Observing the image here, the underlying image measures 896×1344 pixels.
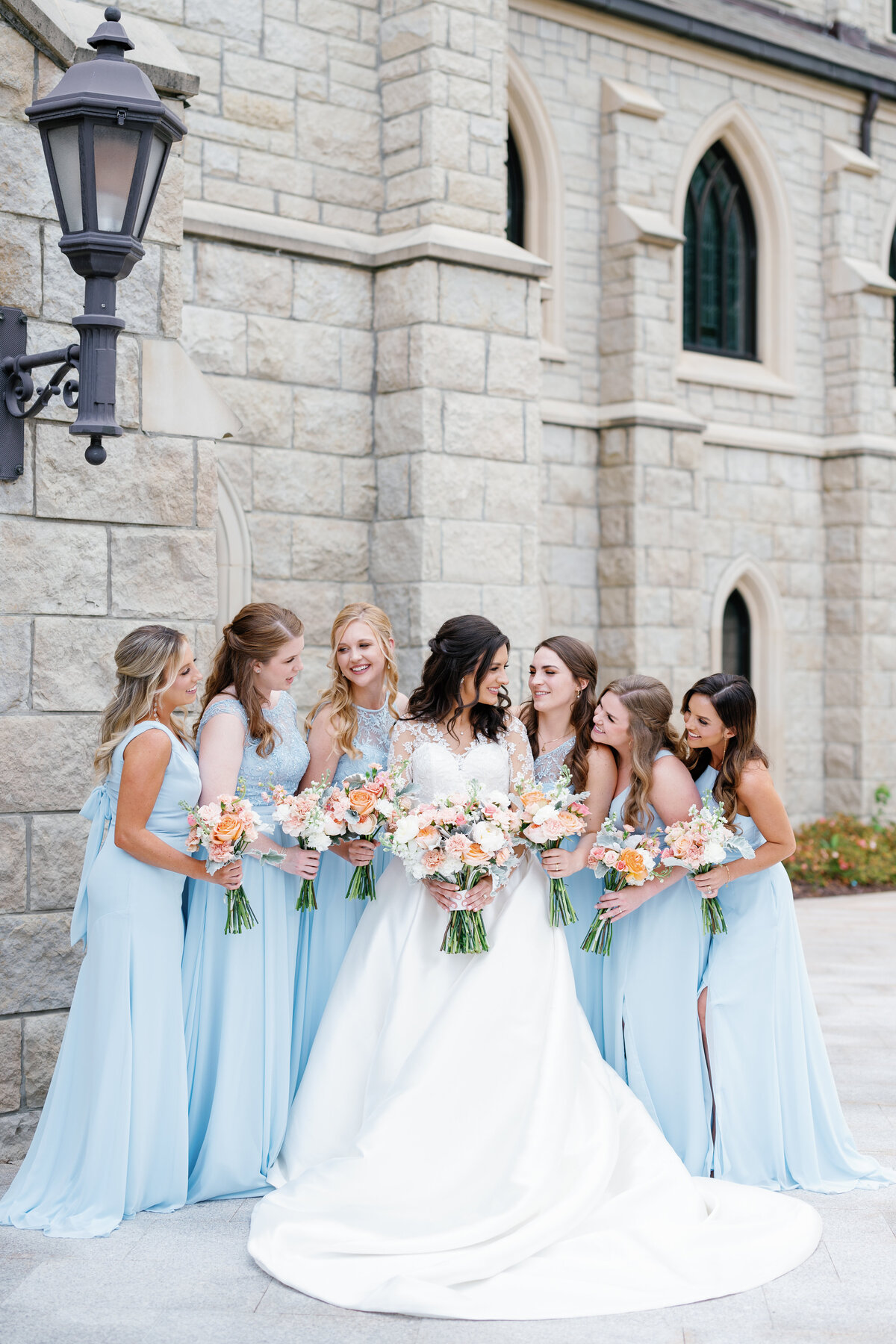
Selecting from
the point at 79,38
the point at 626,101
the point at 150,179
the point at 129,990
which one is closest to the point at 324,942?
the point at 129,990

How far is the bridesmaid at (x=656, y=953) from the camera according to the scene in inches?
190

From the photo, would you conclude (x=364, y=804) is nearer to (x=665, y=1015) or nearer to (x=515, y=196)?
(x=665, y=1015)

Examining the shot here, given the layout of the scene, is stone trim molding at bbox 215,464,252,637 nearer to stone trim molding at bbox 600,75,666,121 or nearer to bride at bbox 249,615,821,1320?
bride at bbox 249,615,821,1320

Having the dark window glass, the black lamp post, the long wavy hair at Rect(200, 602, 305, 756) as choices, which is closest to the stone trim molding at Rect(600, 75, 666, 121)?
the dark window glass

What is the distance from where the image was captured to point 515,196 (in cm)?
1263

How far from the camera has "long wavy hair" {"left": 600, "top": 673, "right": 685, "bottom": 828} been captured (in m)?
4.82

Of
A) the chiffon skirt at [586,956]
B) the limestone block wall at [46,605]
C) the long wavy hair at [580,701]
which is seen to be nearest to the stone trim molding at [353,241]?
the limestone block wall at [46,605]

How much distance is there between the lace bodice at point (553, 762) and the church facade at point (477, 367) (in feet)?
4.40

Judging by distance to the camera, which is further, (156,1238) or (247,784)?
(247,784)

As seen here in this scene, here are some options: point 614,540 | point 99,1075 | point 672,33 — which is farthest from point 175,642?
point 672,33

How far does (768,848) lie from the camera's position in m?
4.82

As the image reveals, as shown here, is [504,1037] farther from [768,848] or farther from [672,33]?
[672,33]

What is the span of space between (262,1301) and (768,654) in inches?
450

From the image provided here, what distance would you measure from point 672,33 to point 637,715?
1053cm
